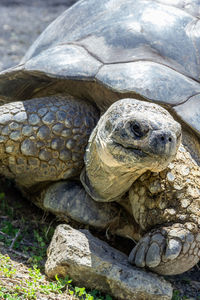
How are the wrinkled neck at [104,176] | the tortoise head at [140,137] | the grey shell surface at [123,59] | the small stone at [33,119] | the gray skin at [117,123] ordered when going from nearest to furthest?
the tortoise head at [140,137], the gray skin at [117,123], the wrinkled neck at [104,176], the grey shell surface at [123,59], the small stone at [33,119]

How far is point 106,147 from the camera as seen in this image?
Result: 8.38ft

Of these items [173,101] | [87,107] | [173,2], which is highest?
[173,2]

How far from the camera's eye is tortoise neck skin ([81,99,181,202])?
235cm

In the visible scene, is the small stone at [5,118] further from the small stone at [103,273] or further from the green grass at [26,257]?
the small stone at [103,273]

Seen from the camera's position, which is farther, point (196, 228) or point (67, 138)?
point (67, 138)

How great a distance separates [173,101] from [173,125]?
65cm

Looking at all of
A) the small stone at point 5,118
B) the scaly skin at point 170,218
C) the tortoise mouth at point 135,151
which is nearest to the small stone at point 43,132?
the small stone at point 5,118

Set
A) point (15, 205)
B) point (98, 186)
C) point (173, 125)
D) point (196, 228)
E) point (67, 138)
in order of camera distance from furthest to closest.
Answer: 1. point (15, 205)
2. point (67, 138)
3. point (98, 186)
4. point (196, 228)
5. point (173, 125)

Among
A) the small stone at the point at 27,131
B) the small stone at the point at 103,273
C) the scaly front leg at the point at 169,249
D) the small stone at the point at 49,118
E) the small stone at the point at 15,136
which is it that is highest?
the small stone at the point at 49,118

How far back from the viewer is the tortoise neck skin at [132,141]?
2352mm

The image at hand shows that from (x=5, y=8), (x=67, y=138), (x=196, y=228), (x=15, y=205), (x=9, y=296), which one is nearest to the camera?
(x=9, y=296)

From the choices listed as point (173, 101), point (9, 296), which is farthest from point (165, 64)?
point (9, 296)

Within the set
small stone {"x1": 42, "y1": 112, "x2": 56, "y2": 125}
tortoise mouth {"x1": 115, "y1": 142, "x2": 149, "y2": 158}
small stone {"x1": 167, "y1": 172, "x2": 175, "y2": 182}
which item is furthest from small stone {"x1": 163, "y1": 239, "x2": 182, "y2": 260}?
small stone {"x1": 42, "y1": 112, "x2": 56, "y2": 125}

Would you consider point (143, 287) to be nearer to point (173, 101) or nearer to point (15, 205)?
point (173, 101)
